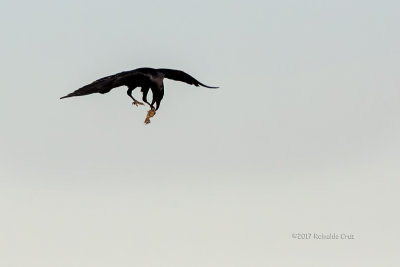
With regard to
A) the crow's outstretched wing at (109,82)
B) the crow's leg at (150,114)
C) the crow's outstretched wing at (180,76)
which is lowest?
the crow's leg at (150,114)

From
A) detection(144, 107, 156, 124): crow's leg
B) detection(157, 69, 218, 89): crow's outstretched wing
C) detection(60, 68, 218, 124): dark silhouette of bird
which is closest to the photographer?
detection(144, 107, 156, 124): crow's leg

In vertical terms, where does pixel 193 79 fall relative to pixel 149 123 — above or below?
above

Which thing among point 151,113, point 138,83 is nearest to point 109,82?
point 138,83

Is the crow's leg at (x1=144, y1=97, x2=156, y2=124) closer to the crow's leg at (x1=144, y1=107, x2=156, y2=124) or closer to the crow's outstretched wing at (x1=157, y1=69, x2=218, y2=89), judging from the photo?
the crow's leg at (x1=144, y1=107, x2=156, y2=124)

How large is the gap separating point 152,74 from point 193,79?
144 inches

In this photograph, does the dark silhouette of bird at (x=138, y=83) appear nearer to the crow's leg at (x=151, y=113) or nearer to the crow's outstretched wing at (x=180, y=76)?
the crow's leg at (x=151, y=113)

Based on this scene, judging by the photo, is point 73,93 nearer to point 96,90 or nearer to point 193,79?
point 96,90

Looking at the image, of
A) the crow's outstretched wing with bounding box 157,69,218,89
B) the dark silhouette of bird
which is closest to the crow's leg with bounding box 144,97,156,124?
the dark silhouette of bird

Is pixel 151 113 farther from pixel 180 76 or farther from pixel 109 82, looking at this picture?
pixel 180 76

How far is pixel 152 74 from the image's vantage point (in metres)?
27.7

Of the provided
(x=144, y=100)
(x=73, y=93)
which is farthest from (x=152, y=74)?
(x=73, y=93)

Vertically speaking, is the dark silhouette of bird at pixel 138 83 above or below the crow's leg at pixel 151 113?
above

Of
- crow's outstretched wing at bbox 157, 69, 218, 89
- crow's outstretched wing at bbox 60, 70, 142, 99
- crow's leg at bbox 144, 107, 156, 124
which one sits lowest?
crow's leg at bbox 144, 107, 156, 124

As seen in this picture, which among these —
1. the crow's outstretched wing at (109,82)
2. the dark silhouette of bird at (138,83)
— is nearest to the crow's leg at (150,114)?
the dark silhouette of bird at (138,83)
